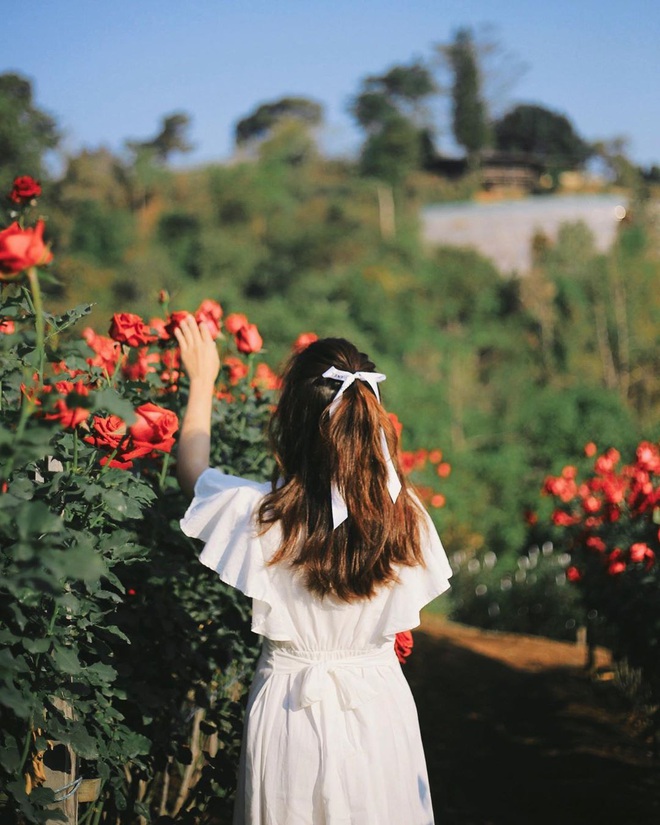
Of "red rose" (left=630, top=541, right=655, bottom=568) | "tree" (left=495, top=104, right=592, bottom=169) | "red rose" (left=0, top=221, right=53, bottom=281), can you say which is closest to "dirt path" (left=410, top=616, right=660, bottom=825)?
"red rose" (left=630, top=541, right=655, bottom=568)

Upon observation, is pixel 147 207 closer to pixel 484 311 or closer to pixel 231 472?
pixel 484 311

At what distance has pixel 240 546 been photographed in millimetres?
1560

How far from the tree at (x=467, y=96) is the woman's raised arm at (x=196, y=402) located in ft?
131

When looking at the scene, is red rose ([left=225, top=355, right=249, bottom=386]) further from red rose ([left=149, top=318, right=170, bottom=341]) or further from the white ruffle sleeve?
the white ruffle sleeve

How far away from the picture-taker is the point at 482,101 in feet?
135

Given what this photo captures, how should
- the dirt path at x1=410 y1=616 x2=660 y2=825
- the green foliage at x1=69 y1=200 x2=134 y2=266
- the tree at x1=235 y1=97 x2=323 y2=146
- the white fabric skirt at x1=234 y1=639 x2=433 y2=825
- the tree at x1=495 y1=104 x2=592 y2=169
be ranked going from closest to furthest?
1. the white fabric skirt at x1=234 y1=639 x2=433 y2=825
2. the dirt path at x1=410 y1=616 x2=660 y2=825
3. the green foliage at x1=69 y1=200 x2=134 y2=266
4. the tree at x1=495 y1=104 x2=592 y2=169
5. the tree at x1=235 y1=97 x2=323 y2=146

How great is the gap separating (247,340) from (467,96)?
41954 millimetres

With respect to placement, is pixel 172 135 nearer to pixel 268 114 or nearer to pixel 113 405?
pixel 268 114

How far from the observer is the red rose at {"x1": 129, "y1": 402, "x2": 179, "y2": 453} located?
57.6 inches

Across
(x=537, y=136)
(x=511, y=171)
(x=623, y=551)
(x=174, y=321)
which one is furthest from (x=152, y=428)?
(x=537, y=136)

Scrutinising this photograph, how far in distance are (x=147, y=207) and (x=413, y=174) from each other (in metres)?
11.7

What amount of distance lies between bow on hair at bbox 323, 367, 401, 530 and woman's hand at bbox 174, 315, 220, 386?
319 millimetres

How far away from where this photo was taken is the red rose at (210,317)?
6.51ft

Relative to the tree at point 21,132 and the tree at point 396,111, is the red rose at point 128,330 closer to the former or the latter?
the tree at point 21,132
